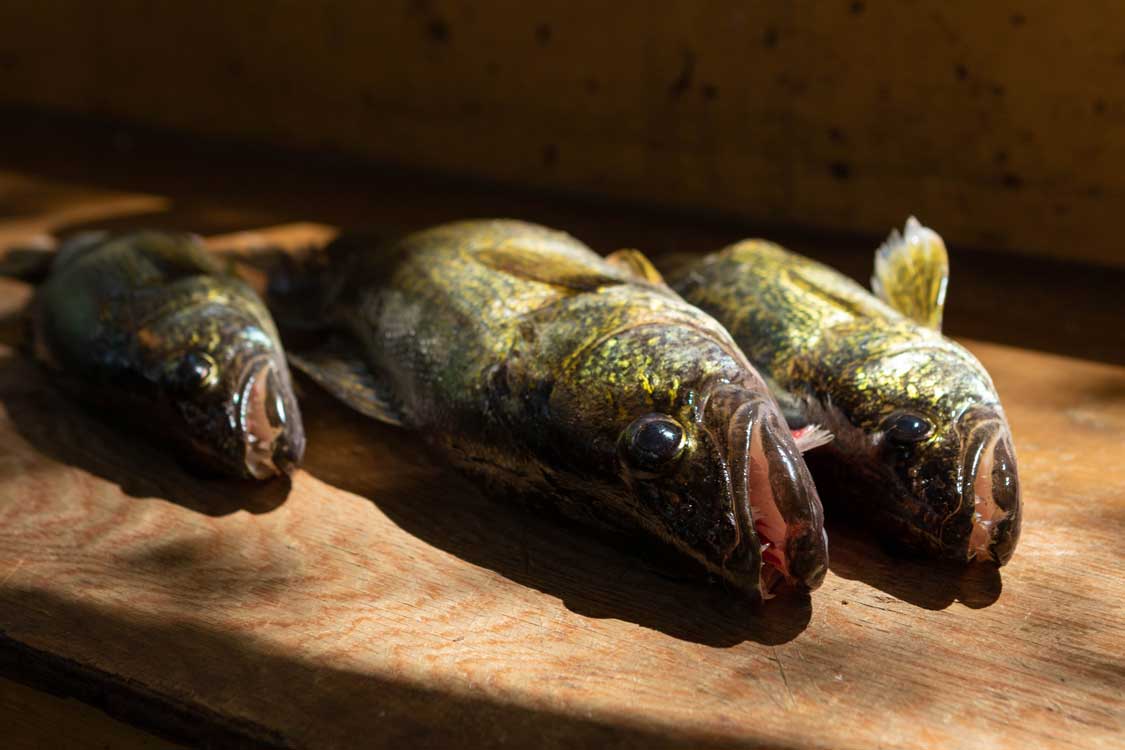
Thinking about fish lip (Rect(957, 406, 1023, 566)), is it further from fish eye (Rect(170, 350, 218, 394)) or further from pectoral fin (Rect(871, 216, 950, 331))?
fish eye (Rect(170, 350, 218, 394))

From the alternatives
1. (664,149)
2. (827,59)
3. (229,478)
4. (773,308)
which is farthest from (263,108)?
(773,308)

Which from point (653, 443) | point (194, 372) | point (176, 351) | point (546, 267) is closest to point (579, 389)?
point (653, 443)

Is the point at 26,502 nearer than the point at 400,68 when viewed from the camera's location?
Yes

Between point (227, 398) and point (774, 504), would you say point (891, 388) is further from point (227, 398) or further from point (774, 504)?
point (227, 398)

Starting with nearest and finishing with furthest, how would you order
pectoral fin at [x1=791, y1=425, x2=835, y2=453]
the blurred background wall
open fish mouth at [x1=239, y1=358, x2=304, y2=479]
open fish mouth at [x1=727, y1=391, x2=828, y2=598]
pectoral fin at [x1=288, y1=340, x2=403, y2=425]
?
open fish mouth at [x1=727, y1=391, x2=828, y2=598] < pectoral fin at [x1=791, y1=425, x2=835, y2=453] < open fish mouth at [x1=239, y1=358, x2=304, y2=479] < pectoral fin at [x1=288, y1=340, x2=403, y2=425] < the blurred background wall

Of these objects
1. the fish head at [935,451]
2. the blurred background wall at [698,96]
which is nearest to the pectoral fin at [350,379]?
the fish head at [935,451]

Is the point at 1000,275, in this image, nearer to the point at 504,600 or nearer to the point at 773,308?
the point at 773,308

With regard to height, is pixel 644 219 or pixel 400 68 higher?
pixel 400 68

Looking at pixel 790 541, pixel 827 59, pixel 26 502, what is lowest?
pixel 26 502

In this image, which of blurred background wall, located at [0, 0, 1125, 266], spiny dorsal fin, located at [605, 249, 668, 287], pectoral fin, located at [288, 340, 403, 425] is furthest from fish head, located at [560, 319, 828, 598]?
blurred background wall, located at [0, 0, 1125, 266]
